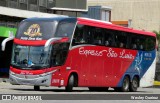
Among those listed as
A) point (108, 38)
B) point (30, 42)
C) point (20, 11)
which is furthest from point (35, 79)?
point (20, 11)

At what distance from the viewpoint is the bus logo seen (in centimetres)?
2739

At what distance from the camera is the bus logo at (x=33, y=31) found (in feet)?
89.9

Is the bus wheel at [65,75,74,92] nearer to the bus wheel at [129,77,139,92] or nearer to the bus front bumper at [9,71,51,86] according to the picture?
the bus front bumper at [9,71,51,86]

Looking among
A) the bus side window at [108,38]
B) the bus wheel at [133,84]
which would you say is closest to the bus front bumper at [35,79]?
the bus side window at [108,38]

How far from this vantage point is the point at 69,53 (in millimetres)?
27469

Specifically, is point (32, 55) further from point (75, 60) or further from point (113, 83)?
point (113, 83)

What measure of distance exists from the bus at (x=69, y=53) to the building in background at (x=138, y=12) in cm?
7198

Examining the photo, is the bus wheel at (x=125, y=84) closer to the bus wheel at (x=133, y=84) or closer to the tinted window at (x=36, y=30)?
the bus wheel at (x=133, y=84)

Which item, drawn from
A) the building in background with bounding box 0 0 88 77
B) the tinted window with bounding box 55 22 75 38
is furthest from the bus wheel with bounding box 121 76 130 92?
the building in background with bounding box 0 0 88 77

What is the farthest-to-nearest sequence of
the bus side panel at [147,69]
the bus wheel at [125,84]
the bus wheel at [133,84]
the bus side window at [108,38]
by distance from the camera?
the bus side panel at [147,69] → the bus wheel at [133,84] → the bus wheel at [125,84] → the bus side window at [108,38]

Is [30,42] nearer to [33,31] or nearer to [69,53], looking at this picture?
[33,31]

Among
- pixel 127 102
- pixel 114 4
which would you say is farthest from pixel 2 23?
pixel 114 4

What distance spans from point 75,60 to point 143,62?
8098 millimetres

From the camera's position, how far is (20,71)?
27234 mm
